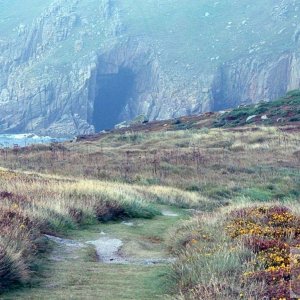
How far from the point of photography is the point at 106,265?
8.99m

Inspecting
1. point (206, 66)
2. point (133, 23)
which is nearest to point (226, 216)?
point (206, 66)

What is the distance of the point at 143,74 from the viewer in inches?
6590

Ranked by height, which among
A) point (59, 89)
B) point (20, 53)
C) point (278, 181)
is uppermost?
point (20, 53)

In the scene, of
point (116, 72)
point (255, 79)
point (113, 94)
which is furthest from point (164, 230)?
point (113, 94)

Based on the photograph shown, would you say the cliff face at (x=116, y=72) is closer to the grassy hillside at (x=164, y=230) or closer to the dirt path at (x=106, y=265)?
the grassy hillside at (x=164, y=230)

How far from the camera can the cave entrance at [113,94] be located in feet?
556

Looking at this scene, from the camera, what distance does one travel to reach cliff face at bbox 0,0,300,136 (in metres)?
147

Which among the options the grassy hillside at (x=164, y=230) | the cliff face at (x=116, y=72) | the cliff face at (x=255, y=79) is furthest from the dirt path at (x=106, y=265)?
the cliff face at (x=116, y=72)

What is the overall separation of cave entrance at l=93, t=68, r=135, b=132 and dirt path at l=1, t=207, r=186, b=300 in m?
157

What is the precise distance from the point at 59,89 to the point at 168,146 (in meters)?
119

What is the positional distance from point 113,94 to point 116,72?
6631mm

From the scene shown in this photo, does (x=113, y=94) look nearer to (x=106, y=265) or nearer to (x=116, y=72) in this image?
(x=116, y=72)

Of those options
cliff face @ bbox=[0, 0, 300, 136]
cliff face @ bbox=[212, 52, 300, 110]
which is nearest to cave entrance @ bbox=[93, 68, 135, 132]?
cliff face @ bbox=[0, 0, 300, 136]

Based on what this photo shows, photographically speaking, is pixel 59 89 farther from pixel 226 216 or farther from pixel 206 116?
pixel 226 216
